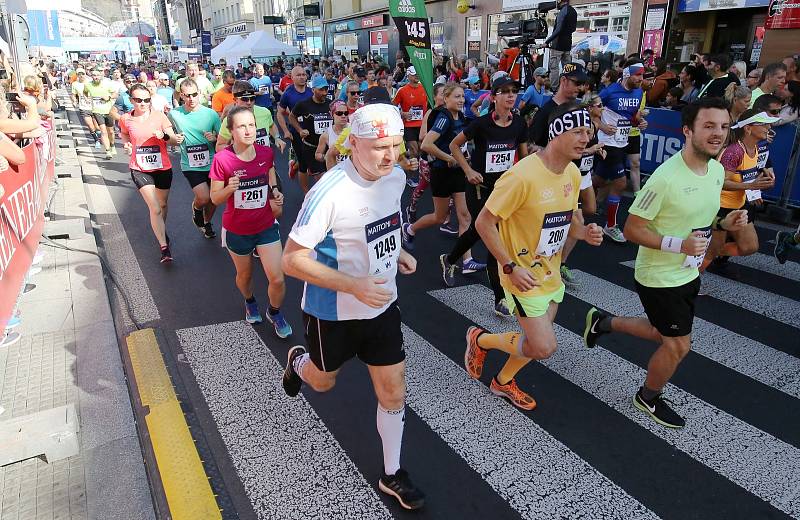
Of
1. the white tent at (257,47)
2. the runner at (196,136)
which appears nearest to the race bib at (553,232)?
the runner at (196,136)

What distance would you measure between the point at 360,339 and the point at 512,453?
48.9 inches

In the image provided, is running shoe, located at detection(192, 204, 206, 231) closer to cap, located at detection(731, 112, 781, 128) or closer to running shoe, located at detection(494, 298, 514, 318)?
running shoe, located at detection(494, 298, 514, 318)

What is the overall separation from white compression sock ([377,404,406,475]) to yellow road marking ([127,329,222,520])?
889 mm

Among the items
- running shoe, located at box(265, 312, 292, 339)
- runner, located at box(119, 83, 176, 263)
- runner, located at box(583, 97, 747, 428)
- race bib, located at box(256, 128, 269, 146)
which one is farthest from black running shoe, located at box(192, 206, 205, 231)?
runner, located at box(583, 97, 747, 428)

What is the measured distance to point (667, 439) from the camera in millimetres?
3568

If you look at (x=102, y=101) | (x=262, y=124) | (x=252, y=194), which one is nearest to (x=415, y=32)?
(x=262, y=124)

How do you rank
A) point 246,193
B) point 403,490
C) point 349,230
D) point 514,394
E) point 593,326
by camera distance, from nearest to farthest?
point 349,230 < point 403,490 < point 514,394 < point 593,326 < point 246,193

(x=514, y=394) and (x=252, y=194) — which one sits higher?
(x=252, y=194)

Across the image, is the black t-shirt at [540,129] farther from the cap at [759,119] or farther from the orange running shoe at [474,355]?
the orange running shoe at [474,355]

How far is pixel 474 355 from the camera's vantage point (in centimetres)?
417

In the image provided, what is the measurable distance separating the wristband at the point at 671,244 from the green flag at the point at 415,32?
4846 millimetres

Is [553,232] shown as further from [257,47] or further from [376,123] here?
[257,47]

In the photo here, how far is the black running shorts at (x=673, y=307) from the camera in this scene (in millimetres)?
3449

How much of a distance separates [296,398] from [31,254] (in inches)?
130
